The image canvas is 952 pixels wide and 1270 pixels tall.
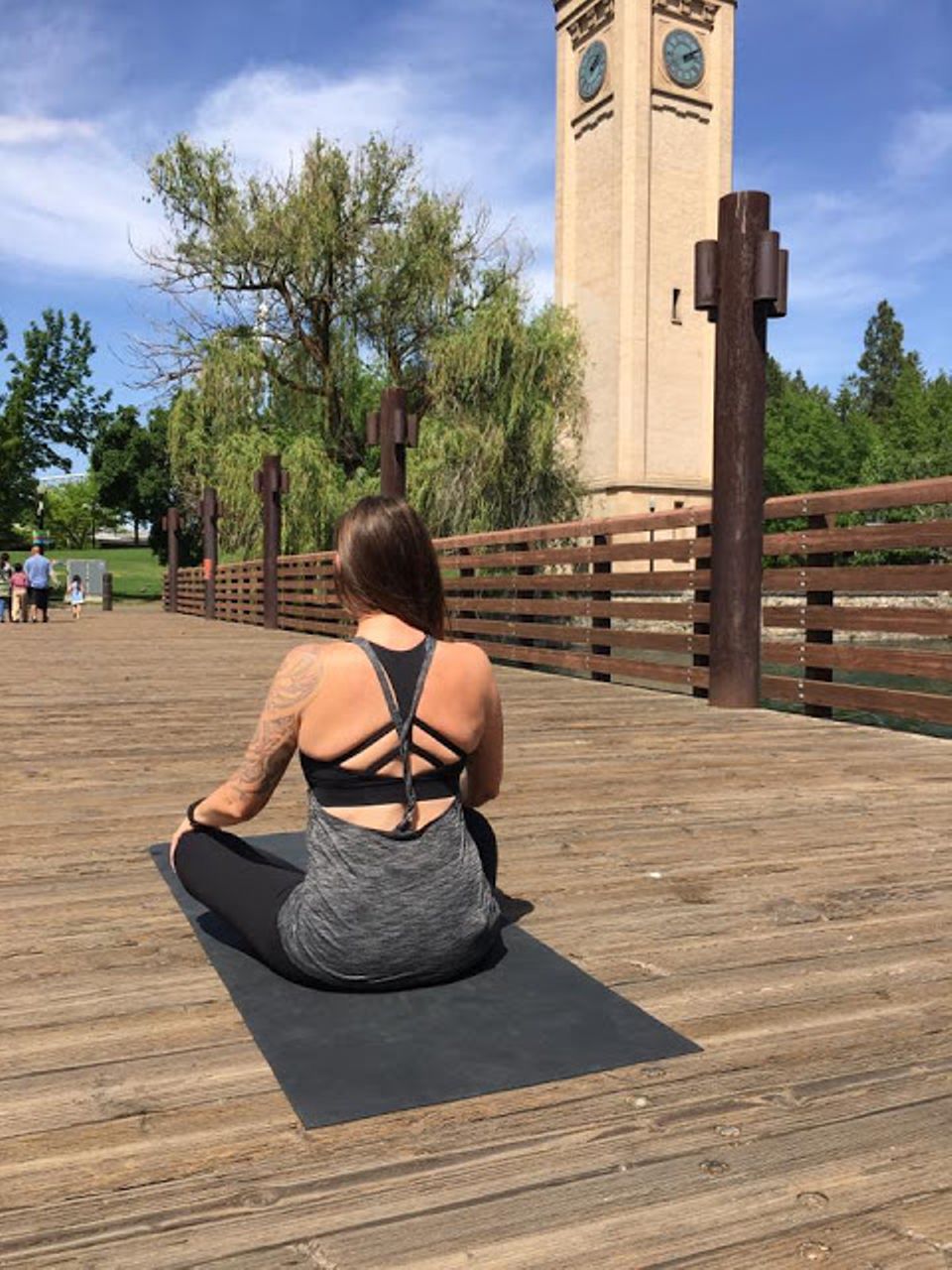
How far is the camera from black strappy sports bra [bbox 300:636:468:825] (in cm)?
202

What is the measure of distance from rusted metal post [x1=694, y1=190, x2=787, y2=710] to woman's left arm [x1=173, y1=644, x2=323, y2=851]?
15.5 feet

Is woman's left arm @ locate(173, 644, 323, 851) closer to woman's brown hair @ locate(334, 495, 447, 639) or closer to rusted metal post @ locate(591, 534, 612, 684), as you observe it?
woman's brown hair @ locate(334, 495, 447, 639)

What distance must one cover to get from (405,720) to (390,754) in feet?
0.22

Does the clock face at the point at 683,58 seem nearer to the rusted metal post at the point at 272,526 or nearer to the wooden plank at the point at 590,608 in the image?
the rusted metal post at the point at 272,526

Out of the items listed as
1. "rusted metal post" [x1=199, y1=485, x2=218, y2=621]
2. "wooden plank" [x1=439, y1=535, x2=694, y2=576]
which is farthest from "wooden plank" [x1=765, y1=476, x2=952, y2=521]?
"rusted metal post" [x1=199, y1=485, x2=218, y2=621]

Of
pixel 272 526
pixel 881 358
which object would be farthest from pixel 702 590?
pixel 881 358

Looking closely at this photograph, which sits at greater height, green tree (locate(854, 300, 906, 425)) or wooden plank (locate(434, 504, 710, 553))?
green tree (locate(854, 300, 906, 425))

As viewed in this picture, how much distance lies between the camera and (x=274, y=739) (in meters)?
2.12

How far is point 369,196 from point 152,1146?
21.8 meters

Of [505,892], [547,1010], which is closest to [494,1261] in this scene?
[547,1010]

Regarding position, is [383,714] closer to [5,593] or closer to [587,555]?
[587,555]

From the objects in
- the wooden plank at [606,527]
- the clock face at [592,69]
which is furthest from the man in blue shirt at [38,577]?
the clock face at [592,69]

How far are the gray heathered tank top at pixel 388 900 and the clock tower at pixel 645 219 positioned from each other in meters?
34.9

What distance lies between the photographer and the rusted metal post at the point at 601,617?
859 cm
